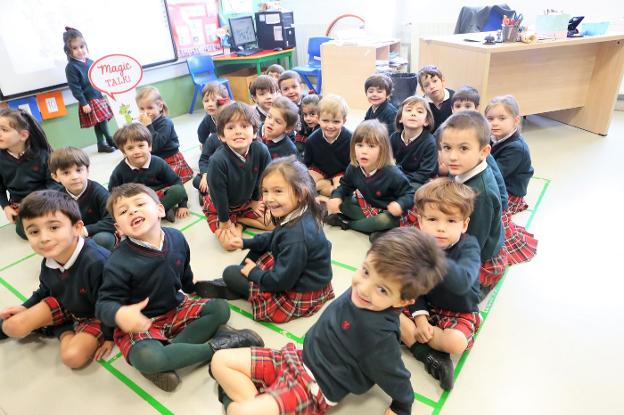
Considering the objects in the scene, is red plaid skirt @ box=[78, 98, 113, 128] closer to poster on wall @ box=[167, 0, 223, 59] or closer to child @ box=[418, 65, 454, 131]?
poster on wall @ box=[167, 0, 223, 59]

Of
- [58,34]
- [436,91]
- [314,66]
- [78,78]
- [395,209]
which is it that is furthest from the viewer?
[314,66]

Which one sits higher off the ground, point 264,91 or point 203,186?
point 264,91

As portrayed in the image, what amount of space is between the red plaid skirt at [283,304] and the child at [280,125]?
111 centimetres

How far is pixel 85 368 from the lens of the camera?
147 cm

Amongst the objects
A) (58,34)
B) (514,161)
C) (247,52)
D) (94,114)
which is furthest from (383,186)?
(247,52)

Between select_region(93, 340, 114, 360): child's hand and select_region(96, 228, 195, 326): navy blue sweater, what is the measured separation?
24 cm

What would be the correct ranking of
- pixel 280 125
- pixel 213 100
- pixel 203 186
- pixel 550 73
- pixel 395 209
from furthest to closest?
pixel 550 73, pixel 213 100, pixel 203 186, pixel 280 125, pixel 395 209

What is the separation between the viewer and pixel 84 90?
352 centimetres

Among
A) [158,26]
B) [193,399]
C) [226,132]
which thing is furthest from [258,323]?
[158,26]

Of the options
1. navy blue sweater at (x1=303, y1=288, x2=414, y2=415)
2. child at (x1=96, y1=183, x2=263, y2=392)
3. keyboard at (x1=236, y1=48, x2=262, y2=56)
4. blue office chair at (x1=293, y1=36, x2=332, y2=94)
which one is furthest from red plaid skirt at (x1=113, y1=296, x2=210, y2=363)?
keyboard at (x1=236, y1=48, x2=262, y2=56)

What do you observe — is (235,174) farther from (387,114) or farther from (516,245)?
(516,245)

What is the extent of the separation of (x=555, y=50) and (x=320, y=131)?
210cm

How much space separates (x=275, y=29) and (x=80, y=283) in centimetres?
452

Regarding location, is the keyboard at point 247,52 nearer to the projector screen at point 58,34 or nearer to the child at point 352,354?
the projector screen at point 58,34
